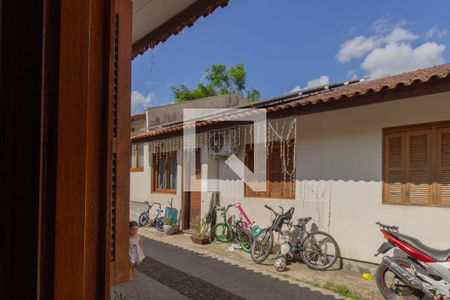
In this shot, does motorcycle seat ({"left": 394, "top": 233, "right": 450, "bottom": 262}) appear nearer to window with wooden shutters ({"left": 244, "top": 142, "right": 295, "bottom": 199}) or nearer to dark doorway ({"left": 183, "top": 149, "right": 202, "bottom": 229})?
window with wooden shutters ({"left": 244, "top": 142, "right": 295, "bottom": 199})

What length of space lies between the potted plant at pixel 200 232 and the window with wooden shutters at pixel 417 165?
188 inches

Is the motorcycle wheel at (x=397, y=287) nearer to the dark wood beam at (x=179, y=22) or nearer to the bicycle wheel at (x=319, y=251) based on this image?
the bicycle wheel at (x=319, y=251)

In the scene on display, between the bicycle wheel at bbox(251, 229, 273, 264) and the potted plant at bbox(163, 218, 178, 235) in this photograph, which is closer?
the bicycle wheel at bbox(251, 229, 273, 264)

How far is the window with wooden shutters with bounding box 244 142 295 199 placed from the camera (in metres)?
8.18

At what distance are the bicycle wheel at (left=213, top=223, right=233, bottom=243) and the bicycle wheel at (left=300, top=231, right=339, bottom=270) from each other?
8.72 ft

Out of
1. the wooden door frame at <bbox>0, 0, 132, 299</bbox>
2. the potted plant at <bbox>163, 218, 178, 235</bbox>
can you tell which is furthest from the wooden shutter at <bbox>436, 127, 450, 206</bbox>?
the potted plant at <bbox>163, 218, 178, 235</bbox>

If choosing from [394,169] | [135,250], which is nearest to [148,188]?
[394,169]

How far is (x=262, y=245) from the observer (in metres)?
7.66

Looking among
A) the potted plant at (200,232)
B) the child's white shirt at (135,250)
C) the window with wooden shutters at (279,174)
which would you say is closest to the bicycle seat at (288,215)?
Result: the window with wooden shutters at (279,174)

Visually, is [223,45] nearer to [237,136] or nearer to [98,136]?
[237,136]

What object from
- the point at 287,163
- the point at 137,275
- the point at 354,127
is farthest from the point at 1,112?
the point at 287,163

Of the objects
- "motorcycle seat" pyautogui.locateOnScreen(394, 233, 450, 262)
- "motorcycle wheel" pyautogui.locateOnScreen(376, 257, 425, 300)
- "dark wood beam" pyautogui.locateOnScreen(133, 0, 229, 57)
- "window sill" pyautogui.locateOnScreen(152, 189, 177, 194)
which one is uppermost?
"dark wood beam" pyautogui.locateOnScreen(133, 0, 229, 57)

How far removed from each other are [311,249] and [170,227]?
5.08 m

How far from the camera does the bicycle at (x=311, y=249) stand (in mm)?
6969
